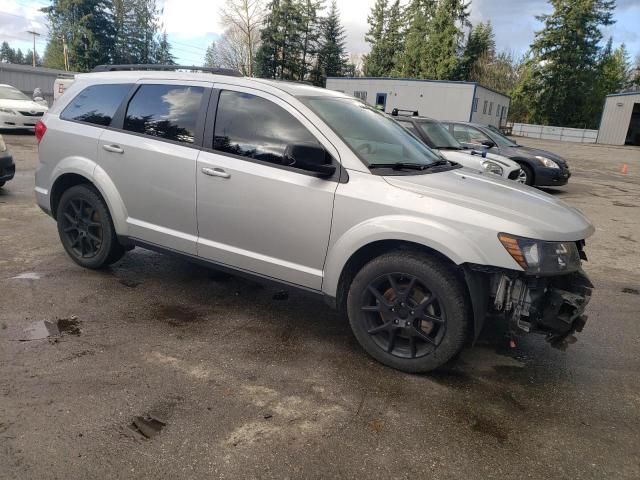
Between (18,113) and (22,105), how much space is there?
58cm

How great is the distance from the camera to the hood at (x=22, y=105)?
630 inches

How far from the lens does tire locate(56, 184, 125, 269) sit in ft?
14.8

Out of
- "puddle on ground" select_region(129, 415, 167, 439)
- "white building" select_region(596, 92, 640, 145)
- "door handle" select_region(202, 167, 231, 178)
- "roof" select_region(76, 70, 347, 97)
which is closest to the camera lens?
"puddle on ground" select_region(129, 415, 167, 439)

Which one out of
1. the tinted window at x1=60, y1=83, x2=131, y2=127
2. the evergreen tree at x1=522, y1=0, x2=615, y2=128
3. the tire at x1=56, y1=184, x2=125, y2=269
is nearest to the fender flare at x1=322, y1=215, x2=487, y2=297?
the tire at x1=56, y1=184, x2=125, y2=269

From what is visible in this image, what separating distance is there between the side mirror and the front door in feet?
0.19

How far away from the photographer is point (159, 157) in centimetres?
404

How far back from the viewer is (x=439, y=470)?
240 cm

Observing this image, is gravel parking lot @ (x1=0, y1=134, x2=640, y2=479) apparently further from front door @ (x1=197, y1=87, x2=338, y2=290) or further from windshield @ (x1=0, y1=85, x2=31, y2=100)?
windshield @ (x1=0, y1=85, x2=31, y2=100)

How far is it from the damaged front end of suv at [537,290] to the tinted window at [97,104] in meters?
3.47

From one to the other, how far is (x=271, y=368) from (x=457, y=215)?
5.14 feet

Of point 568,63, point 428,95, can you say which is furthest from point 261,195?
point 568,63

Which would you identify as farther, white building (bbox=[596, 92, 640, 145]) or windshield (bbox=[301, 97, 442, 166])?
white building (bbox=[596, 92, 640, 145])

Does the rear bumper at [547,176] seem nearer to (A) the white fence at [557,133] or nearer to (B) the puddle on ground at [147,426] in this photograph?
(B) the puddle on ground at [147,426]

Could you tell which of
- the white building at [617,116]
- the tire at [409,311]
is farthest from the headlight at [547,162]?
the white building at [617,116]
